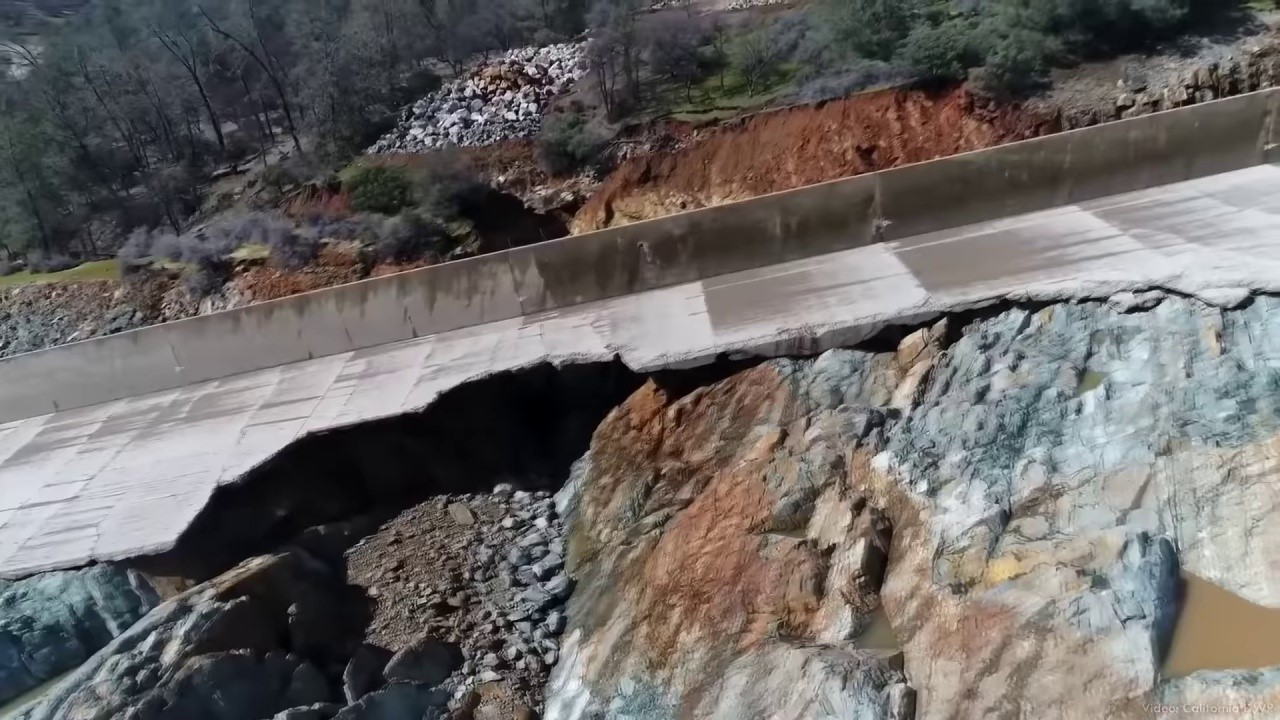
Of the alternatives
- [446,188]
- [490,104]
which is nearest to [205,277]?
[446,188]

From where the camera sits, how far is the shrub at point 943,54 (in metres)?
17.3

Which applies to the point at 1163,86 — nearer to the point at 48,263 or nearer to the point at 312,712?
the point at 312,712

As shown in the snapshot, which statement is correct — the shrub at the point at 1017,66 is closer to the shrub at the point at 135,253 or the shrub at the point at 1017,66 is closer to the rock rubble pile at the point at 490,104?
the rock rubble pile at the point at 490,104

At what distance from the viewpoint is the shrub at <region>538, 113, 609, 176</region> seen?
19719 mm

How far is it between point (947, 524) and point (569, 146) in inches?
591

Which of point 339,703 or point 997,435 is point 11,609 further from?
point 997,435

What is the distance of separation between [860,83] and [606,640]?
1411 cm

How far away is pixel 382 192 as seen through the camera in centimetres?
1891

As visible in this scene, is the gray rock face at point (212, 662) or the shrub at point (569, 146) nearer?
the gray rock face at point (212, 662)

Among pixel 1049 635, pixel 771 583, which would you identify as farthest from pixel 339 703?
pixel 1049 635

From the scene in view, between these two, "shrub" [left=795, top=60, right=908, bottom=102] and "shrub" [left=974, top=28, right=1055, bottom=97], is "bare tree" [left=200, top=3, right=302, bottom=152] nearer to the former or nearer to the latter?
"shrub" [left=795, top=60, right=908, bottom=102]

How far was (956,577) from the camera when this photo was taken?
20.7 ft

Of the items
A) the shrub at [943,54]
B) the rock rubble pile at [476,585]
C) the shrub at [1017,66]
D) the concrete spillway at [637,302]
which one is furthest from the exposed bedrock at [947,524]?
the shrub at [943,54]

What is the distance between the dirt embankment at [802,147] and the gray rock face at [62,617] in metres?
12.3
